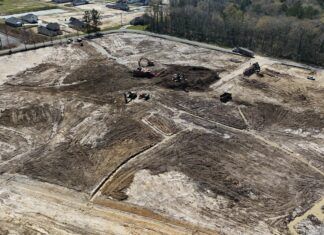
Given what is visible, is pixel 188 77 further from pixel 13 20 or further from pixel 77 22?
pixel 13 20

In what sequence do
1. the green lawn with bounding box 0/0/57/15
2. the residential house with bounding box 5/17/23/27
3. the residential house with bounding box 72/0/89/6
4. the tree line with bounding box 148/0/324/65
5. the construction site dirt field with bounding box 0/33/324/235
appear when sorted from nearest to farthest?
the construction site dirt field with bounding box 0/33/324/235 < the tree line with bounding box 148/0/324/65 < the residential house with bounding box 5/17/23/27 < the green lawn with bounding box 0/0/57/15 < the residential house with bounding box 72/0/89/6

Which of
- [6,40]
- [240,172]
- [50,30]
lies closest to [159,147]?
[240,172]

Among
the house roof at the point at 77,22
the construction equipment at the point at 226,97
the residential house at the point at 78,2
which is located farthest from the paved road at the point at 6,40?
the construction equipment at the point at 226,97

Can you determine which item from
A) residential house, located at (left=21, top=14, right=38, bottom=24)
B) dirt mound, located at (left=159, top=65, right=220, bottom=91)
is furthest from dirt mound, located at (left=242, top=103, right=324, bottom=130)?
residential house, located at (left=21, top=14, right=38, bottom=24)

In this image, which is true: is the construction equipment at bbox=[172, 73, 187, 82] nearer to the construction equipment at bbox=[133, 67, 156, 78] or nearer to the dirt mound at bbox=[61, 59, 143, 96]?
the construction equipment at bbox=[133, 67, 156, 78]

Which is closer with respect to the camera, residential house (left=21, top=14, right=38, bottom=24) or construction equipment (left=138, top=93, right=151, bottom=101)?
construction equipment (left=138, top=93, right=151, bottom=101)

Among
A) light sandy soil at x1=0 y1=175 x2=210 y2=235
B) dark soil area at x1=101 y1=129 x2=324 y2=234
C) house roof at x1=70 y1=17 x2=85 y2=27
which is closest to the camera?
light sandy soil at x1=0 y1=175 x2=210 y2=235
